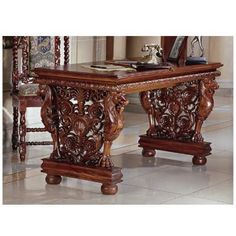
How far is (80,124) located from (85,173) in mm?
289

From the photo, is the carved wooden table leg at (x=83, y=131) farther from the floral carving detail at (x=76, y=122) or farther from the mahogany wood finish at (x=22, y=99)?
the mahogany wood finish at (x=22, y=99)

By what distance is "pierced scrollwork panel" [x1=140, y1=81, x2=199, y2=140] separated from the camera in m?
4.64

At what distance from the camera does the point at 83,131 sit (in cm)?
377

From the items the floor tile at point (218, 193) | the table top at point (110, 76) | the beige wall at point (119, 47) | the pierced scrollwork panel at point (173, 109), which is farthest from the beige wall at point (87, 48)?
the floor tile at point (218, 193)

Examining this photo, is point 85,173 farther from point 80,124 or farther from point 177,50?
point 177,50

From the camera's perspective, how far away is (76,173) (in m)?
3.81

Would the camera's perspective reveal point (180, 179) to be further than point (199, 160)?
No

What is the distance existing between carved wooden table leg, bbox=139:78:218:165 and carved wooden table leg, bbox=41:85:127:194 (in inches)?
35.6

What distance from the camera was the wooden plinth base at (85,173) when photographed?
3.69 meters

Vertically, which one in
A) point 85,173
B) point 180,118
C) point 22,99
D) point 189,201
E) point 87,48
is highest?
point 87,48

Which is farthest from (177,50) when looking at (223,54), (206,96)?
(223,54)

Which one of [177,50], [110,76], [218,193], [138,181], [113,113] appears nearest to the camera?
[110,76]

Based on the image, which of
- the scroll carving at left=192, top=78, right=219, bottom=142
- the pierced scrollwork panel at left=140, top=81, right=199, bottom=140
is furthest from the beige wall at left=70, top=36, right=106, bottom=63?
the scroll carving at left=192, top=78, right=219, bottom=142
